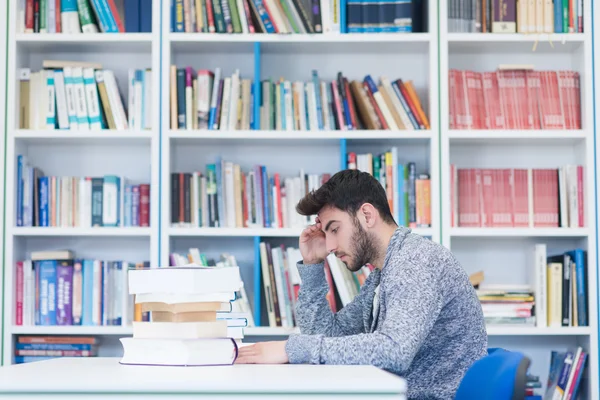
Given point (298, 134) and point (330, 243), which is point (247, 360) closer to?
point (330, 243)

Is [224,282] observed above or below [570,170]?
below

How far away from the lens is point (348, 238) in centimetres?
247

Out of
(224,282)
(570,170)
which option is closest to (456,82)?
(570,170)

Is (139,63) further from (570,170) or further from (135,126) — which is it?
(570,170)

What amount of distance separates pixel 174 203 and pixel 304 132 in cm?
64

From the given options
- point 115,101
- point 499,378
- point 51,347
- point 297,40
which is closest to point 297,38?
point 297,40

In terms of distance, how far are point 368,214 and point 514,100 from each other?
65.4 inches

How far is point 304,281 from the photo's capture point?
2.75 meters

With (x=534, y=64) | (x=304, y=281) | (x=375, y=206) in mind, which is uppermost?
(x=534, y=64)

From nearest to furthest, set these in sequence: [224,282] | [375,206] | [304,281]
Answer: [224,282] → [375,206] → [304,281]

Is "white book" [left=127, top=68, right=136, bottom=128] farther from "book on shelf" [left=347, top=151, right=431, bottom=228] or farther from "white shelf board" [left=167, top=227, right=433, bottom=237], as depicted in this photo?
"book on shelf" [left=347, top=151, right=431, bottom=228]

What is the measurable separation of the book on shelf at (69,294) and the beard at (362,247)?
5.10 ft

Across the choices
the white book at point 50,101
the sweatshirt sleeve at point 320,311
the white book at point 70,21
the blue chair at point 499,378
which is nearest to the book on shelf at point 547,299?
the sweatshirt sleeve at point 320,311

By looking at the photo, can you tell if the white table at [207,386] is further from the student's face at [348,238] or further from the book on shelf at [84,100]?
the book on shelf at [84,100]
